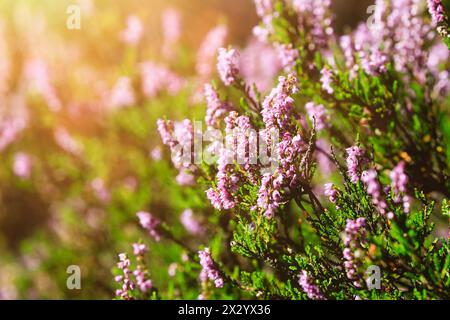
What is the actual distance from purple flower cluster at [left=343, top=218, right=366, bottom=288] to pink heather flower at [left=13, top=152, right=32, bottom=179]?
616 centimetres

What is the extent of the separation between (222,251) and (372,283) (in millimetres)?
Result: 1767

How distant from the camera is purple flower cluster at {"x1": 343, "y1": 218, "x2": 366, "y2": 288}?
2213 millimetres

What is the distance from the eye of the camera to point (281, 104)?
238 centimetres

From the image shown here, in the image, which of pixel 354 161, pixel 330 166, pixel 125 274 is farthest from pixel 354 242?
pixel 330 166

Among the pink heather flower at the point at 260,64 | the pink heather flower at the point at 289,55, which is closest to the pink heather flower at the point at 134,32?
the pink heather flower at the point at 260,64

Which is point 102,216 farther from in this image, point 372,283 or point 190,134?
point 372,283

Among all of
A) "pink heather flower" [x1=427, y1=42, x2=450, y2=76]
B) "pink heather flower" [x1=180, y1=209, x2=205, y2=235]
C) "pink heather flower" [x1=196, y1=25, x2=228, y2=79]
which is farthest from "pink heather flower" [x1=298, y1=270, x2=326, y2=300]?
"pink heather flower" [x1=196, y1=25, x2=228, y2=79]

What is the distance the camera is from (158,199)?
5797mm

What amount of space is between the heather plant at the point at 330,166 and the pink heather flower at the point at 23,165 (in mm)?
4205

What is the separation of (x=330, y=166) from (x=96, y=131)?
426 cm

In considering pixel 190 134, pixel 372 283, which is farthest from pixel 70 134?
pixel 372 283

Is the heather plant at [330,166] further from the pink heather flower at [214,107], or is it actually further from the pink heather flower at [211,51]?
the pink heather flower at [211,51]

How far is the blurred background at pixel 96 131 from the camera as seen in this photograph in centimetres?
582

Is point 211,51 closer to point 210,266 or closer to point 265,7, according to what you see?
point 265,7
